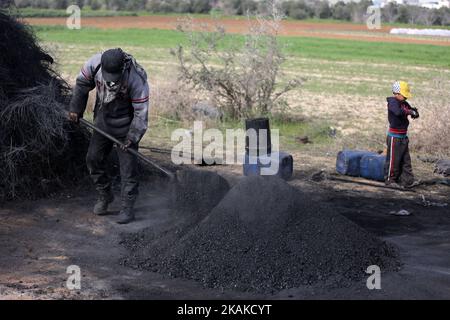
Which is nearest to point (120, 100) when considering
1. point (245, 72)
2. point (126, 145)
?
point (126, 145)

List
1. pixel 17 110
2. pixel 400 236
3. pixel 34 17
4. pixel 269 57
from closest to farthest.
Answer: pixel 400 236, pixel 17 110, pixel 269 57, pixel 34 17

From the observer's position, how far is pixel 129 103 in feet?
24.3

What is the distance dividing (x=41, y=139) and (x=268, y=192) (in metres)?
2.99

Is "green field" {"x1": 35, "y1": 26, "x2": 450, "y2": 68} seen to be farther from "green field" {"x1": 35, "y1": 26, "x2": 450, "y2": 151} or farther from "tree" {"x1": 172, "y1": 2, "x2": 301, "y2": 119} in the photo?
"tree" {"x1": 172, "y1": 2, "x2": 301, "y2": 119}

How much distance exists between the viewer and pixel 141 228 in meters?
7.30

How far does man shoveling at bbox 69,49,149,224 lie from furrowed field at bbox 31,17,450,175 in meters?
2.84

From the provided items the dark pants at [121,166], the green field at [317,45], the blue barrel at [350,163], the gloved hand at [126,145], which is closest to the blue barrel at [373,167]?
the blue barrel at [350,163]

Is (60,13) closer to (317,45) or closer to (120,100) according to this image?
(317,45)

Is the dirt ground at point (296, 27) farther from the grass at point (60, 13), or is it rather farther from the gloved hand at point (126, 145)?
the gloved hand at point (126, 145)

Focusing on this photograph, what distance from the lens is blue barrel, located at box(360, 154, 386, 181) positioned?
9.80 m

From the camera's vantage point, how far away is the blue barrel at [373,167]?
9.80 meters

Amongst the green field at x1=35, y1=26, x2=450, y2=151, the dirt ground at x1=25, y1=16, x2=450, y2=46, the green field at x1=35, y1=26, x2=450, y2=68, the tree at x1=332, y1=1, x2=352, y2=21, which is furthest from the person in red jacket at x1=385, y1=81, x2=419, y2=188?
the tree at x1=332, y1=1, x2=352, y2=21

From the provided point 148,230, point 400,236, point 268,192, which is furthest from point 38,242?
point 400,236
